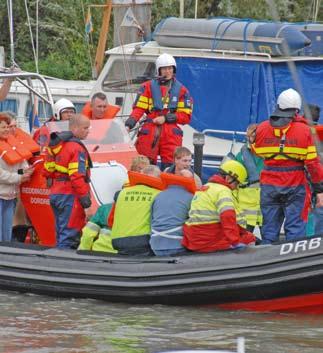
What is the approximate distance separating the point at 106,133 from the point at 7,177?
121 cm

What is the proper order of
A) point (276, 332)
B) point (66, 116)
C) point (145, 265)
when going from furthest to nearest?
1. point (66, 116)
2. point (145, 265)
3. point (276, 332)

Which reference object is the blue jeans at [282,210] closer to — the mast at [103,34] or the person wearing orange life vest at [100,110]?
the person wearing orange life vest at [100,110]

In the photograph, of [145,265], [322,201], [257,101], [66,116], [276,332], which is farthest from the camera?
[257,101]

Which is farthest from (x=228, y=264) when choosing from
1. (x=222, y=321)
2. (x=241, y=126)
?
(x=241, y=126)

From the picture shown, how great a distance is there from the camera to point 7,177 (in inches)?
465

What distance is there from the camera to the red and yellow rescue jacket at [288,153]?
1088 cm

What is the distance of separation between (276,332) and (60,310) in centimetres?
183

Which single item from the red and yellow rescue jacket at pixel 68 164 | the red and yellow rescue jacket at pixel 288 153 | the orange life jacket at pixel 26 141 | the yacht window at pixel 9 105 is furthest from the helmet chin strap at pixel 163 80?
the yacht window at pixel 9 105

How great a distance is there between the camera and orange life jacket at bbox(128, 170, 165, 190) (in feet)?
35.2

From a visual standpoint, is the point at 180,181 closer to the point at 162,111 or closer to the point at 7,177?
the point at 7,177

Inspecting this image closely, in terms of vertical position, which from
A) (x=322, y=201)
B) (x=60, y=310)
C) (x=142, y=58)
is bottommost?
(x=60, y=310)

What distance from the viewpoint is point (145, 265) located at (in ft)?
34.7

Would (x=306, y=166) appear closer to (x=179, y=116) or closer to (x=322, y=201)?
(x=322, y=201)

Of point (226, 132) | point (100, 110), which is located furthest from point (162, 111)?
point (226, 132)
